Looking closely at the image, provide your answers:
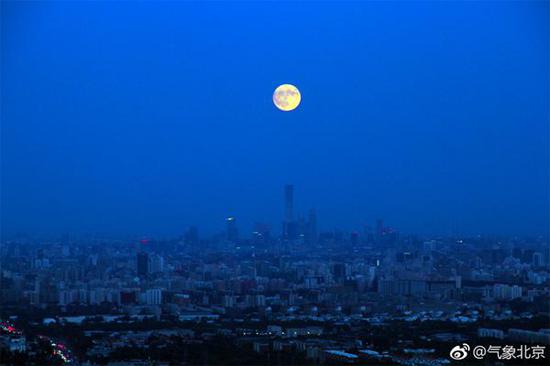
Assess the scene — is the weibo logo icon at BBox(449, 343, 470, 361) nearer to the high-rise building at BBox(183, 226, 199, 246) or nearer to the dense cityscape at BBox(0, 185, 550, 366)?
the dense cityscape at BBox(0, 185, 550, 366)

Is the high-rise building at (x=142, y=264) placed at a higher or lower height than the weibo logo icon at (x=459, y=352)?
higher

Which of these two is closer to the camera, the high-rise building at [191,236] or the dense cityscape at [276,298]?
the dense cityscape at [276,298]

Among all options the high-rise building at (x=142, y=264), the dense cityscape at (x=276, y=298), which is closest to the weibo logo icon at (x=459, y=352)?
the dense cityscape at (x=276, y=298)

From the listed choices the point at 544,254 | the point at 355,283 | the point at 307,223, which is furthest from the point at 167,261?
the point at 544,254

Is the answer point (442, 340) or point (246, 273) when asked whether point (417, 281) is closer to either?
point (246, 273)

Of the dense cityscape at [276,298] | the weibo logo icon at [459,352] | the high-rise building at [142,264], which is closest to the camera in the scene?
the weibo logo icon at [459,352]

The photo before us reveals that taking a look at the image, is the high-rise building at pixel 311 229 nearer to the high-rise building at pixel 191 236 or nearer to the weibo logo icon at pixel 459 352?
the high-rise building at pixel 191 236

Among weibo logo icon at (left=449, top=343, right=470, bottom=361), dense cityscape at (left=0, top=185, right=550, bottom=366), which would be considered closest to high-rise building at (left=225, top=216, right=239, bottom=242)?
dense cityscape at (left=0, top=185, right=550, bottom=366)

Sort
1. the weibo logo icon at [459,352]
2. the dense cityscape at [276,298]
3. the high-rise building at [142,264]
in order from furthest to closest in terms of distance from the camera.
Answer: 1. the high-rise building at [142,264]
2. the dense cityscape at [276,298]
3. the weibo logo icon at [459,352]
